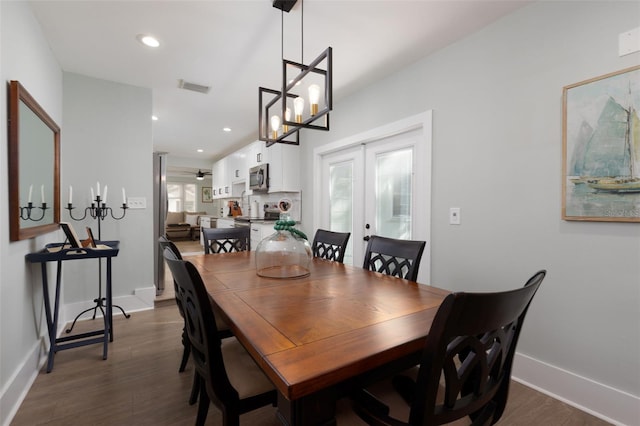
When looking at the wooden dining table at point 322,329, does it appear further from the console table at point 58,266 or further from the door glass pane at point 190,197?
the door glass pane at point 190,197

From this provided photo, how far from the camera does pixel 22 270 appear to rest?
1.83m

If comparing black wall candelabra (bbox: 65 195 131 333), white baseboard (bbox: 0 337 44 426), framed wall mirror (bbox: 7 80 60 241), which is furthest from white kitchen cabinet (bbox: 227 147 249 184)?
white baseboard (bbox: 0 337 44 426)

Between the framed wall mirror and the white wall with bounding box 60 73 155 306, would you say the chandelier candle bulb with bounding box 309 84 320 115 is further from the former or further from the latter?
the white wall with bounding box 60 73 155 306

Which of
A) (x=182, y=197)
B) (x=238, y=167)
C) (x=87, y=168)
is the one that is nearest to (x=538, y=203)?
(x=87, y=168)

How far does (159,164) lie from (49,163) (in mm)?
1207

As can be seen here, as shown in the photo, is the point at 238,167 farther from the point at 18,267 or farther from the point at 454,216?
the point at 454,216

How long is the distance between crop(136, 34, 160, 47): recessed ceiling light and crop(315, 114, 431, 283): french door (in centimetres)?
203

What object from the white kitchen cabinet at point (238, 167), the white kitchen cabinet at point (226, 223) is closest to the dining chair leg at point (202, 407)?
the white kitchen cabinet at point (238, 167)

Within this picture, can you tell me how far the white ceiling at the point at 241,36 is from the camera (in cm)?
194

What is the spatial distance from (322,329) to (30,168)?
219 cm

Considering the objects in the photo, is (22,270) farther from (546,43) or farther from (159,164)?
(546,43)

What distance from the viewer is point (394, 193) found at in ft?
9.87

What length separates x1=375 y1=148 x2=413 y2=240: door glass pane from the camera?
287 centimetres

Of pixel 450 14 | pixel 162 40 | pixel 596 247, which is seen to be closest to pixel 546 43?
pixel 450 14
